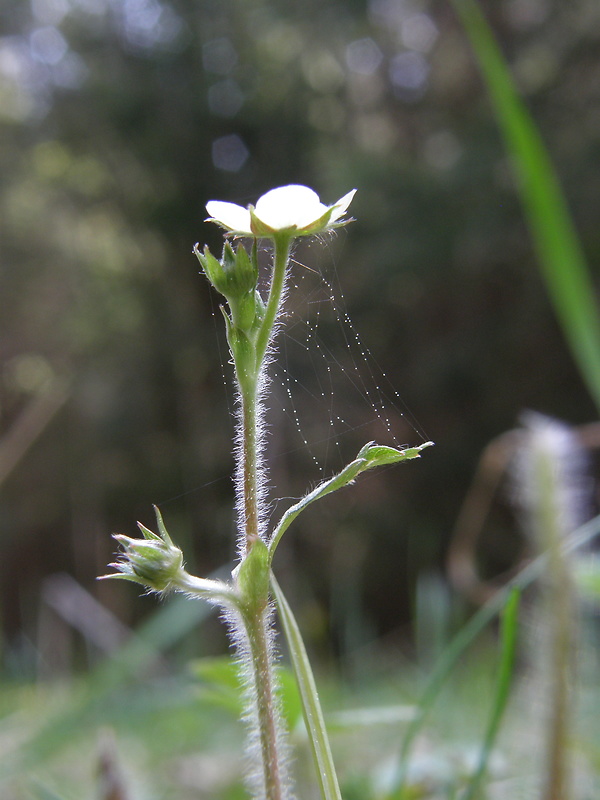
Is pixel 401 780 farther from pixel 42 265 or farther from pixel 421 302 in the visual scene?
pixel 42 265

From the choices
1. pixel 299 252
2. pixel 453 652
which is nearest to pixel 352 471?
pixel 453 652

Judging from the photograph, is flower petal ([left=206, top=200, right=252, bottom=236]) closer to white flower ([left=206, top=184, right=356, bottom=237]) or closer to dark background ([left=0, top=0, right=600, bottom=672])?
white flower ([left=206, top=184, right=356, bottom=237])

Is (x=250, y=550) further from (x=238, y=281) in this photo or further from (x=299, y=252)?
(x=299, y=252)

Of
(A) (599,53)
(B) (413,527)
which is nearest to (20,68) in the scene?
(A) (599,53)

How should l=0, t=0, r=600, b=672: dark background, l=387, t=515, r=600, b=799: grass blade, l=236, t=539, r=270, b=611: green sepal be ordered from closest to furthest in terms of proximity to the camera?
1. l=236, t=539, r=270, b=611: green sepal
2. l=387, t=515, r=600, b=799: grass blade
3. l=0, t=0, r=600, b=672: dark background

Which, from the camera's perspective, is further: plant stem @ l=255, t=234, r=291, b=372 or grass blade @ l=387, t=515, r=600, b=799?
grass blade @ l=387, t=515, r=600, b=799

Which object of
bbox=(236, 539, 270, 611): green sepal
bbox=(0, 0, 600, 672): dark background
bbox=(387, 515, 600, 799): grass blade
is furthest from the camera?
bbox=(0, 0, 600, 672): dark background

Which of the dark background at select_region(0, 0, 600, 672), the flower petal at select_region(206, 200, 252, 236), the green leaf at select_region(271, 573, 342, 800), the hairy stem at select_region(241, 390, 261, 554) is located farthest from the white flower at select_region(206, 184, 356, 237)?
the dark background at select_region(0, 0, 600, 672)
